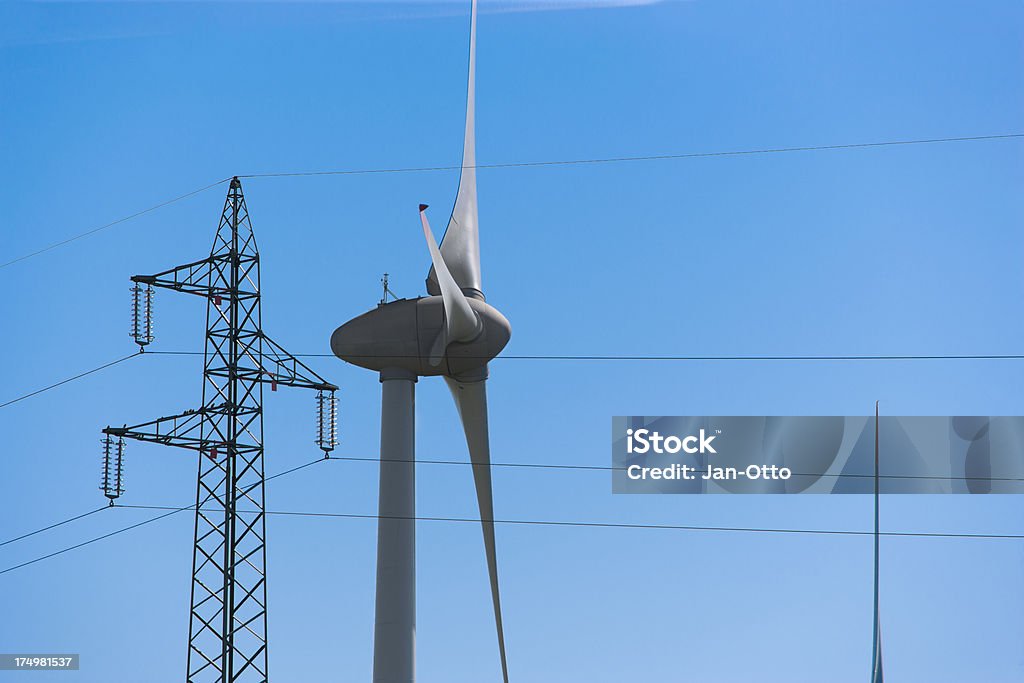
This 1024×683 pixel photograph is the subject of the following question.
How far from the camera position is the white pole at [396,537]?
1260 inches

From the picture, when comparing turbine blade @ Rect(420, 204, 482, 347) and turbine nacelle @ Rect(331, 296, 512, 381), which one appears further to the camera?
turbine nacelle @ Rect(331, 296, 512, 381)

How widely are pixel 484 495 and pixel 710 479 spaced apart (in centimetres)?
751

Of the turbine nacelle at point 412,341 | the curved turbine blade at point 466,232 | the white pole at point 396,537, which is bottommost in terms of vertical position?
the white pole at point 396,537

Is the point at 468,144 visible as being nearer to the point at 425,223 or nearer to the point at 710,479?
the point at 425,223

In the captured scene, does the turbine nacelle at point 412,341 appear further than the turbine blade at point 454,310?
Yes

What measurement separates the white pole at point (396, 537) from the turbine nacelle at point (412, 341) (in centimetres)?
46

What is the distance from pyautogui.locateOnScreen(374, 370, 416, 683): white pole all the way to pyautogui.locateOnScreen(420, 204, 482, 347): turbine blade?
1.57 m

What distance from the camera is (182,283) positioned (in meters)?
31.8

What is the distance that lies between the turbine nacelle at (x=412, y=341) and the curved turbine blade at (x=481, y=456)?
0.52 m

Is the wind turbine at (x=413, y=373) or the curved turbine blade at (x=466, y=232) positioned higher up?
the curved turbine blade at (x=466, y=232)

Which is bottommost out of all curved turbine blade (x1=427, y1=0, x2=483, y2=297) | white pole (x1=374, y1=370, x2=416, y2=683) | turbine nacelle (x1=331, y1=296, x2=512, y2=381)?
white pole (x1=374, y1=370, x2=416, y2=683)

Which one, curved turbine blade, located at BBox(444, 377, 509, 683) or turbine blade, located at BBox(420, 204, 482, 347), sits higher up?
turbine blade, located at BBox(420, 204, 482, 347)

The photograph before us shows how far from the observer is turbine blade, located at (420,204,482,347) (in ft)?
103

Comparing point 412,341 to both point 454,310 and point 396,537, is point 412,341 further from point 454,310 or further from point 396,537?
point 396,537
